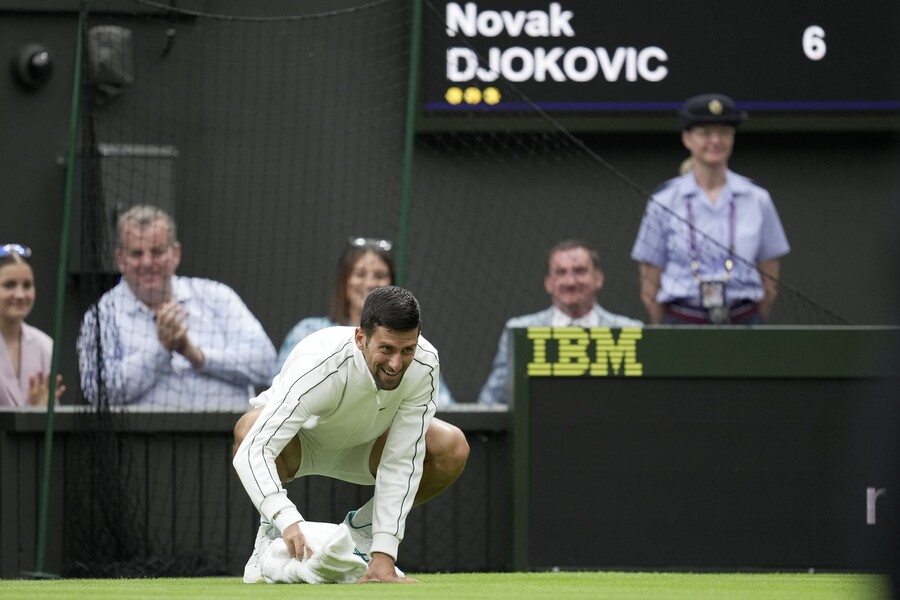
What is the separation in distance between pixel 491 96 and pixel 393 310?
161 inches

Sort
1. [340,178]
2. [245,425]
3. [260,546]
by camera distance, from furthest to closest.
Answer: [340,178], [245,425], [260,546]

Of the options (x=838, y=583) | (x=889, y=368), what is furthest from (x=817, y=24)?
(x=889, y=368)

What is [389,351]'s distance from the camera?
20.1 ft

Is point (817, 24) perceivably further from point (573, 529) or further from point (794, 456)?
point (573, 529)

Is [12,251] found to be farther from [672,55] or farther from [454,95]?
[672,55]

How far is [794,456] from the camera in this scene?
8273 mm

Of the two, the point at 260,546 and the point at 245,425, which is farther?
the point at 245,425

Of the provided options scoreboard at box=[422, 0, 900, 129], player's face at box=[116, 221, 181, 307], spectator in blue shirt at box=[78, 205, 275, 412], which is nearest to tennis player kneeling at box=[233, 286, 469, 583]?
spectator in blue shirt at box=[78, 205, 275, 412]

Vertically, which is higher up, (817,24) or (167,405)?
(817,24)

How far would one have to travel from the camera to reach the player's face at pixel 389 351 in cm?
609

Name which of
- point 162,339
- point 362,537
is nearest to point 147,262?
point 162,339

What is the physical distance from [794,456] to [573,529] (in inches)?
43.2

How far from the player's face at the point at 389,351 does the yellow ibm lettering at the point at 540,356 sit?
2.10 meters

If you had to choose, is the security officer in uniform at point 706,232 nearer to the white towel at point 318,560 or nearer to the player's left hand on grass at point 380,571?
the player's left hand on grass at point 380,571
